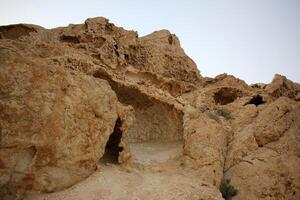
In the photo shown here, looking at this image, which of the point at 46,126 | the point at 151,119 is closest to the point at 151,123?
the point at 151,119

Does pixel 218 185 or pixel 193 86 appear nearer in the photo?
pixel 218 185

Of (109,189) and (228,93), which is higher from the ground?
(228,93)

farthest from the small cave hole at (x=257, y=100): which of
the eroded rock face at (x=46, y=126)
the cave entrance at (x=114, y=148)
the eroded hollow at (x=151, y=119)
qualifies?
the eroded rock face at (x=46, y=126)

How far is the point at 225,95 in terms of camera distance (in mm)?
19203

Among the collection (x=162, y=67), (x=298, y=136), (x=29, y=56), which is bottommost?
(x=298, y=136)

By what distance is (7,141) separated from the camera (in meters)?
7.52

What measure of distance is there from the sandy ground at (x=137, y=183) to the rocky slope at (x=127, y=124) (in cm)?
4

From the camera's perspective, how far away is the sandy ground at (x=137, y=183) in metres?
7.94

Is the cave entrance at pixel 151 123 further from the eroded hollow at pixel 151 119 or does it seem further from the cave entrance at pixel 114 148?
the cave entrance at pixel 114 148

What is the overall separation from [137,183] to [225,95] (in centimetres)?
1172

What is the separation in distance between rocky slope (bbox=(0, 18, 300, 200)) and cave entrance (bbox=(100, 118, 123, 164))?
0.12 ft

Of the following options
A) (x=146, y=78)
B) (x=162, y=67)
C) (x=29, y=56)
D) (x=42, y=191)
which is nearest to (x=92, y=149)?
(x=42, y=191)

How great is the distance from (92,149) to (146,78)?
7323mm

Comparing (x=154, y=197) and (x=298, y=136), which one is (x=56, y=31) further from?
(x=298, y=136)
